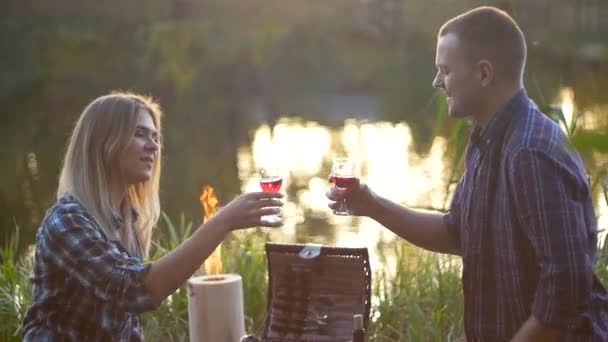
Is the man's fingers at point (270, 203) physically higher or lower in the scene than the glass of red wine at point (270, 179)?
lower

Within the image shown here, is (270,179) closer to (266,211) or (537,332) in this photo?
(266,211)

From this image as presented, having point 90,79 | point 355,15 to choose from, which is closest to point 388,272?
point 90,79

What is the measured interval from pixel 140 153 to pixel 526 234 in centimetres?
108

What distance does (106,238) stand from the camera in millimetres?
2426

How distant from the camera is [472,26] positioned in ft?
7.34

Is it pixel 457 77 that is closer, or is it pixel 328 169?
pixel 457 77

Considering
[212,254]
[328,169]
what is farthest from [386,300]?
[328,169]

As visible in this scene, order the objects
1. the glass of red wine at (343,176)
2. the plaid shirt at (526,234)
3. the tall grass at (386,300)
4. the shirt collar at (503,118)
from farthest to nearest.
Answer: the tall grass at (386,300) < the glass of red wine at (343,176) < the shirt collar at (503,118) < the plaid shirt at (526,234)

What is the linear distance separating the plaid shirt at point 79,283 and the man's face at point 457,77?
0.89 metres

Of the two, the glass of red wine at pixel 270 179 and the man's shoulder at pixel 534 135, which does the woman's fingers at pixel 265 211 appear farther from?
the man's shoulder at pixel 534 135

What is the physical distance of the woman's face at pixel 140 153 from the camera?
2518mm

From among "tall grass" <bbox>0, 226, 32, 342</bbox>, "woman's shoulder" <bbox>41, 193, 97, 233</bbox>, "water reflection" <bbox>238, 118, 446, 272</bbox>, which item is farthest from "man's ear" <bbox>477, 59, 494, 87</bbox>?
"water reflection" <bbox>238, 118, 446, 272</bbox>

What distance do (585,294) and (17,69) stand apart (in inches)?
621

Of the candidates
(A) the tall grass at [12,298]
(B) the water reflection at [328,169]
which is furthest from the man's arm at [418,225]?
(B) the water reflection at [328,169]
